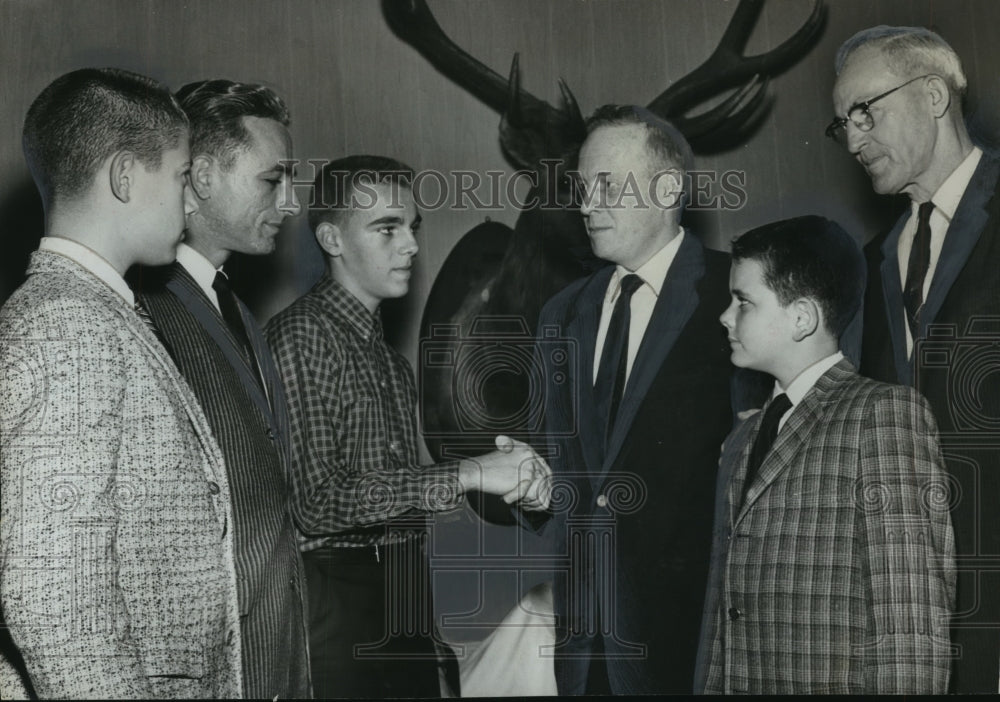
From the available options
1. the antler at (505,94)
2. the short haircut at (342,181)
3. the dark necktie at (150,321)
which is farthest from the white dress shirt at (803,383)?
the dark necktie at (150,321)

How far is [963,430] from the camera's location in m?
4.07

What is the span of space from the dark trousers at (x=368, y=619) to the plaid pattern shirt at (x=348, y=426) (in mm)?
79

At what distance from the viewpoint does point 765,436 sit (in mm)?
3955

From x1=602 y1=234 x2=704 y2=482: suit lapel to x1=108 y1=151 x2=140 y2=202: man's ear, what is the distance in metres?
1.74

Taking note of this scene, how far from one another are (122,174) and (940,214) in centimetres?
274

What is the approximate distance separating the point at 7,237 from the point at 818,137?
9.23 feet

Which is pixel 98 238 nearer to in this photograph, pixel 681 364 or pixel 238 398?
pixel 238 398

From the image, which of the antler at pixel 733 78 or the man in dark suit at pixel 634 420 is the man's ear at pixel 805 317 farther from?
the antler at pixel 733 78

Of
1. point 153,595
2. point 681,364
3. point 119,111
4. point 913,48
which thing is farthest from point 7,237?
point 913,48

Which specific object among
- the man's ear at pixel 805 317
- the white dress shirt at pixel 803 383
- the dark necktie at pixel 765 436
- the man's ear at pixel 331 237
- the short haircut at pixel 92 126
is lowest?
the dark necktie at pixel 765 436

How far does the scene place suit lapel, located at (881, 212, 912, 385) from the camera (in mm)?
4070

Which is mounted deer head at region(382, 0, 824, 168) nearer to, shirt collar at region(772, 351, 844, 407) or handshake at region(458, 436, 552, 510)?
shirt collar at region(772, 351, 844, 407)

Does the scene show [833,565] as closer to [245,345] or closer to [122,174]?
[245,345]

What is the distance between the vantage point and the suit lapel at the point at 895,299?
4070mm
